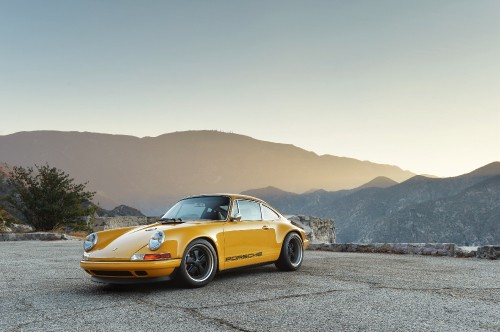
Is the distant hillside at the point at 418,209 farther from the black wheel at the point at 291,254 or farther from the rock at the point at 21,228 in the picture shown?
the black wheel at the point at 291,254

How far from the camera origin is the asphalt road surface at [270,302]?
465cm

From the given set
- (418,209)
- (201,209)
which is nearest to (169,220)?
(201,209)

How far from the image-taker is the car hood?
6.39 metres

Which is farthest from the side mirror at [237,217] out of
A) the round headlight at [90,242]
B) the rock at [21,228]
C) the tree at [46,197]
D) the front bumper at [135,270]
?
the rock at [21,228]

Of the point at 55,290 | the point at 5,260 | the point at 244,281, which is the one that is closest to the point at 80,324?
the point at 55,290

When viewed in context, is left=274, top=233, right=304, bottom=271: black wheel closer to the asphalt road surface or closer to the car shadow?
the asphalt road surface

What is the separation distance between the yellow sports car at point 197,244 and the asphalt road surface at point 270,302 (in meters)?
0.26

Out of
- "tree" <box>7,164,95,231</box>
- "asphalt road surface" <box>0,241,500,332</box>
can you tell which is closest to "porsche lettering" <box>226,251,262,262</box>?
"asphalt road surface" <box>0,241,500,332</box>

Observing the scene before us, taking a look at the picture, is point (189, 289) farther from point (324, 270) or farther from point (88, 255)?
point (324, 270)

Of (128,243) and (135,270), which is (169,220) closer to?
(128,243)

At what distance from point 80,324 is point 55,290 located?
2.30m

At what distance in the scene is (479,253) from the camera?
11125 millimetres

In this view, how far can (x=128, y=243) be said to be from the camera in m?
6.59

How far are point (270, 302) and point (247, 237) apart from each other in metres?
2.03
